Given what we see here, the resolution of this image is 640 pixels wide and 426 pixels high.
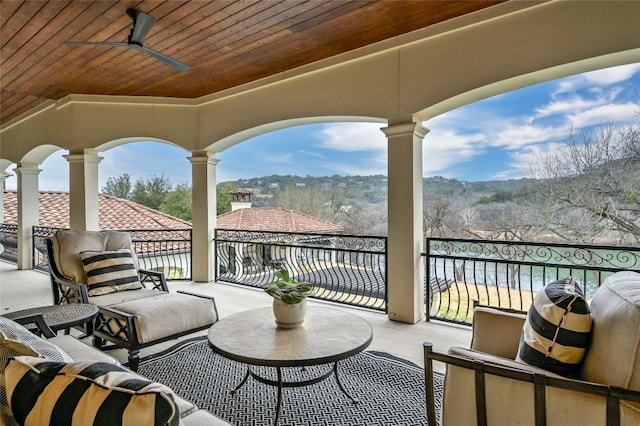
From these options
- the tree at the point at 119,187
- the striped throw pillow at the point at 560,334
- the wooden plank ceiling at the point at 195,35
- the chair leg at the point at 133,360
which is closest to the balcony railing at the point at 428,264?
the striped throw pillow at the point at 560,334

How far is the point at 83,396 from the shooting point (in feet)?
2.57

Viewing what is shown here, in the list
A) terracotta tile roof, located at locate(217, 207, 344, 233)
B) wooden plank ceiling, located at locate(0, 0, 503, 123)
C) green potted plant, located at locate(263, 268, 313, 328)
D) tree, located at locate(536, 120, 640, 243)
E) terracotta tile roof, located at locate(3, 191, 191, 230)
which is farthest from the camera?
terracotta tile roof, located at locate(217, 207, 344, 233)

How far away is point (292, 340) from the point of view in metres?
2.02

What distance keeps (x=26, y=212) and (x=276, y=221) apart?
5938 millimetres

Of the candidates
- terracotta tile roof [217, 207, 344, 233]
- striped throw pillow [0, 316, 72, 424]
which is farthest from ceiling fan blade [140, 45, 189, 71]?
terracotta tile roof [217, 207, 344, 233]

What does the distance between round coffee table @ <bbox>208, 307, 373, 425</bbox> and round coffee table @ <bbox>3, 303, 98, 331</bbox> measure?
93 cm

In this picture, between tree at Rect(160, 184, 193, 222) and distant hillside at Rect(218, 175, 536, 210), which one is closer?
distant hillside at Rect(218, 175, 536, 210)

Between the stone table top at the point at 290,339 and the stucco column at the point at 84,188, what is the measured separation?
4443 millimetres

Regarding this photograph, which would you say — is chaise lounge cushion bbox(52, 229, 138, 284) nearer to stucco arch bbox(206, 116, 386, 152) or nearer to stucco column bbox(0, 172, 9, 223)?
stucco arch bbox(206, 116, 386, 152)

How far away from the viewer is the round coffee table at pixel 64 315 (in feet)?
7.31

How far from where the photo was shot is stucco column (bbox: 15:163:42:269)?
6848 mm

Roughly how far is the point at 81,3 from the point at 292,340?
10.6 feet

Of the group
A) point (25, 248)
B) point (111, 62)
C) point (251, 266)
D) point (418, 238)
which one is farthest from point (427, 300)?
point (25, 248)

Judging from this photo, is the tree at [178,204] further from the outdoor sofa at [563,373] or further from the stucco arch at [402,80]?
the outdoor sofa at [563,373]
